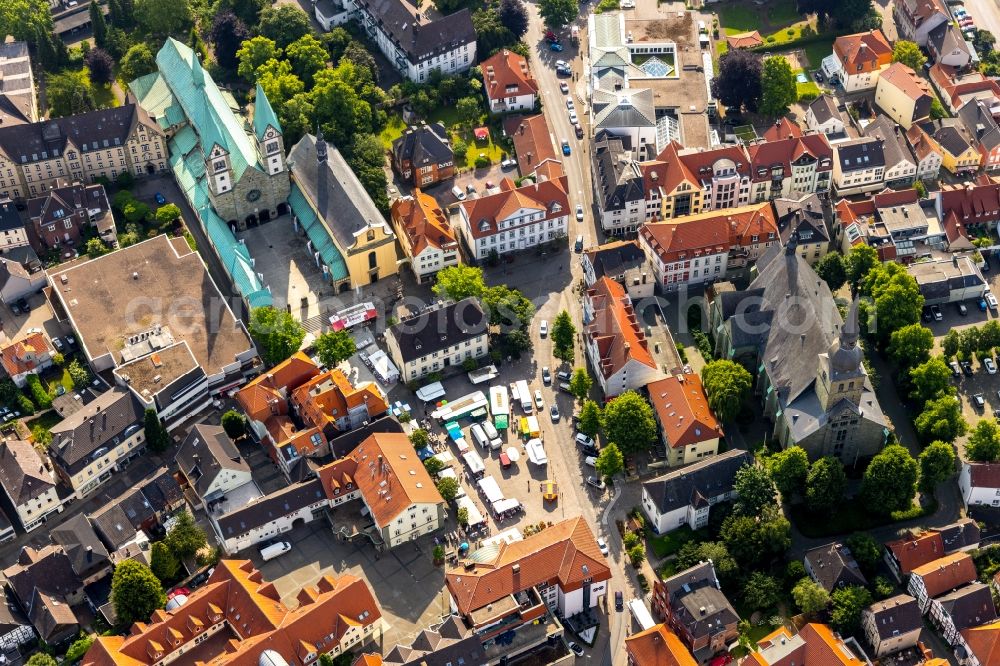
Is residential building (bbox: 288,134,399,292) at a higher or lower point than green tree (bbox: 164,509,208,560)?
higher

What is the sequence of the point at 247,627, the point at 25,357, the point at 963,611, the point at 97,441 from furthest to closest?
the point at 25,357 < the point at 97,441 < the point at 963,611 < the point at 247,627

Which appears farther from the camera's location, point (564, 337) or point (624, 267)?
point (624, 267)

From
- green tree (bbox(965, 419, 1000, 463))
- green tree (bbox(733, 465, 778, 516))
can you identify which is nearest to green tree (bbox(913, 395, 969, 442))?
green tree (bbox(965, 419, 1000, 463))

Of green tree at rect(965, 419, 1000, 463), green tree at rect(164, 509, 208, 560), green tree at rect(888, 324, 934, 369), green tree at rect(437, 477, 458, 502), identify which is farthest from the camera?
green tree at rect(888, 324, 934, 369)

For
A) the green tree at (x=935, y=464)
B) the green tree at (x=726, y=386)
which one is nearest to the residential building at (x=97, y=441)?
the green tree at (x=726, y=386)

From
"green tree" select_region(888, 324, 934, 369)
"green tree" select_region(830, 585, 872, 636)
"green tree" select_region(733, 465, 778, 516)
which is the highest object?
"green tree" select_region(888, 324, 934, 369)

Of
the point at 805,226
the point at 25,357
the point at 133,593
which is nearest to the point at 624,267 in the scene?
the point at 805,226

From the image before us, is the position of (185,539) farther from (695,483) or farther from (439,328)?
(695,483)

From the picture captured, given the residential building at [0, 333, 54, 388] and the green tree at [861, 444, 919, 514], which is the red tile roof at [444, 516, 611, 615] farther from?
the residential building at [0, 333, 54, 388]
